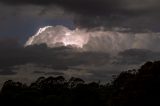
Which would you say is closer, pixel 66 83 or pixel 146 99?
pixel 146 99

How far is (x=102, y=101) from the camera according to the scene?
103125 millimetres

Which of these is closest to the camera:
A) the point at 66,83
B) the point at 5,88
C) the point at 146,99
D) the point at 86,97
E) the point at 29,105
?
the point at 146,99

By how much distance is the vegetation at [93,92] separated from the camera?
252ft

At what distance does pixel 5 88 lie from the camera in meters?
119

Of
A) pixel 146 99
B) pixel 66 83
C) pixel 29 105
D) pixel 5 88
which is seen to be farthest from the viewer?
pixel 66 83

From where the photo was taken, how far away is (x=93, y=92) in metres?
110

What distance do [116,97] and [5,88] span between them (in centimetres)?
4407

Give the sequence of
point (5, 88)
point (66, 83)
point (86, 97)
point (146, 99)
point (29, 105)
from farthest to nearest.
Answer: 1. point (66, 83)
2. point (5, 88)
3. point (86, 97)
4. point (29, 105)
5. point (146, 99)

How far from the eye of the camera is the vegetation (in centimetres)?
7688

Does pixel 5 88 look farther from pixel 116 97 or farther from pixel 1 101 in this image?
pixel 116 97

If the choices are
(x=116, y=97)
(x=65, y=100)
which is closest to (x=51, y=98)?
(x=65, y=100)

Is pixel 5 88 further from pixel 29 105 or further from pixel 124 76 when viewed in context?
pixel 124 76

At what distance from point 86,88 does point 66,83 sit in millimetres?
20849

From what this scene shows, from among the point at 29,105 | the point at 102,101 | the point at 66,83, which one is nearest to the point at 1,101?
the point at 29,105
